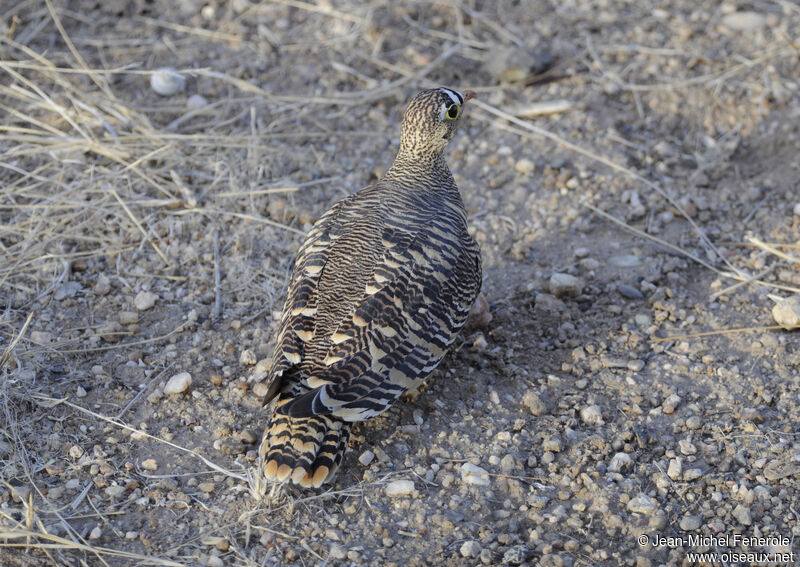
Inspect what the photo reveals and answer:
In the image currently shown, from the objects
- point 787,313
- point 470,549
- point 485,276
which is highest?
point 787,313

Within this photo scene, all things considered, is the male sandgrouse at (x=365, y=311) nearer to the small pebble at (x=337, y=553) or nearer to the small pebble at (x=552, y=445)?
the small pebble at (x=337, y=553)

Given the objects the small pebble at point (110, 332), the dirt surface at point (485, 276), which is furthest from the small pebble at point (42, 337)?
the small pebble at point (110, 332)

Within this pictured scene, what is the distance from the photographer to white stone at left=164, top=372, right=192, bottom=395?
4660 mm

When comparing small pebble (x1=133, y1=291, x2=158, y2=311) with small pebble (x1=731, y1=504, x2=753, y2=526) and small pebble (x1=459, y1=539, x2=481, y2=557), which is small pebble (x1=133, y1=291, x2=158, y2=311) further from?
small pebble (x1=731, y1=504, x2=753, y2=526)

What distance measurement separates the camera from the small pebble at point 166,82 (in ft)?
22.3

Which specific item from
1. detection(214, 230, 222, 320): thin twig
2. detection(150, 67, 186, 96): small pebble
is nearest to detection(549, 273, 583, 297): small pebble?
detection(214, 230, 222, 320): thin twig

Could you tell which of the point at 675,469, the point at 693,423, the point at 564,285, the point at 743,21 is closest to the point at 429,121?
the point at 564,285

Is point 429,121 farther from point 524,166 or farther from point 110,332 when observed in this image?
point 110,332

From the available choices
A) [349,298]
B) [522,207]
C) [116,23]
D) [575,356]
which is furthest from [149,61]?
[575,356]

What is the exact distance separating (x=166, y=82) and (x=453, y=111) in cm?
279

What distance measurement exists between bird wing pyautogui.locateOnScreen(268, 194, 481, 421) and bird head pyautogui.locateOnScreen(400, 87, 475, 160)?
1.70 ft

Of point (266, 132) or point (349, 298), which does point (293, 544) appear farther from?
point (266, 132)

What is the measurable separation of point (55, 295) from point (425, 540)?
2.94m

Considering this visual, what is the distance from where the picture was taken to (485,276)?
5668 millimetres
